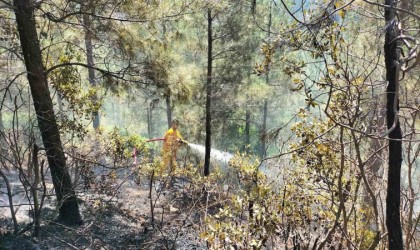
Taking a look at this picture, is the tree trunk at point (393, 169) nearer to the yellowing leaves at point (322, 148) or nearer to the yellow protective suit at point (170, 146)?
the yellowing leaves at point (322, 148)

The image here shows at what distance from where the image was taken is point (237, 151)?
25.4ft

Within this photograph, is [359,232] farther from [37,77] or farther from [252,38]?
[252,38]

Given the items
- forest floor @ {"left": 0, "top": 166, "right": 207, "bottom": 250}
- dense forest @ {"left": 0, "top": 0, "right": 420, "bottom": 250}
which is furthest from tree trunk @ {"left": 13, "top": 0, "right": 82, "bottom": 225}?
forest floor @ {"left": 0, "top": 166, "right": 207, "bottom": 250}

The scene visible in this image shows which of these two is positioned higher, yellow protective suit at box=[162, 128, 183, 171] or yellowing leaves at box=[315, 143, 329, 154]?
yellowing leaves at box=[315, 143, 329, 154]

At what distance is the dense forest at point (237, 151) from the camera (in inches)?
137

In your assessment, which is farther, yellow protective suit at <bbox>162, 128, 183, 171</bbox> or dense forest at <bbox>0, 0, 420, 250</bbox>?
yellow protective suit at <bbox>162, 128, 183, 171</bbox>

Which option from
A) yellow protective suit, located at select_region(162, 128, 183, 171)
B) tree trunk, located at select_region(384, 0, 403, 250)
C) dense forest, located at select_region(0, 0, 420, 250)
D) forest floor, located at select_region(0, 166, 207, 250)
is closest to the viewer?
tree trunk, located at select_region(384, 0, 403, 250)

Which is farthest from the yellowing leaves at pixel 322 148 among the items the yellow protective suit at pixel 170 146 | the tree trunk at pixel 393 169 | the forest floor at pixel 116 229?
the yellow protective suit at pixel 170 146

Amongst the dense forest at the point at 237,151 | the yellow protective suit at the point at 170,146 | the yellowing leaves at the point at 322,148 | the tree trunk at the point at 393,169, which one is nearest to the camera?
the tree trunk at the point at 393,169

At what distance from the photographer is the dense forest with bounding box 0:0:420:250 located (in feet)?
11.4

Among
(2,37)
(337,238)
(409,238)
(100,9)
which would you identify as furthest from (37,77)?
(409,238)

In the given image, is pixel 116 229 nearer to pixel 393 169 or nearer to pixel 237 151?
pixel 237 151

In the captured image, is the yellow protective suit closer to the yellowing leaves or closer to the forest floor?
the forest floor

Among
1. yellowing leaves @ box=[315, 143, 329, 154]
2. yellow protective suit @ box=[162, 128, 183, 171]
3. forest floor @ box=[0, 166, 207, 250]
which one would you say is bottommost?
forest floor @ box=[0, 166, 207, 250]
